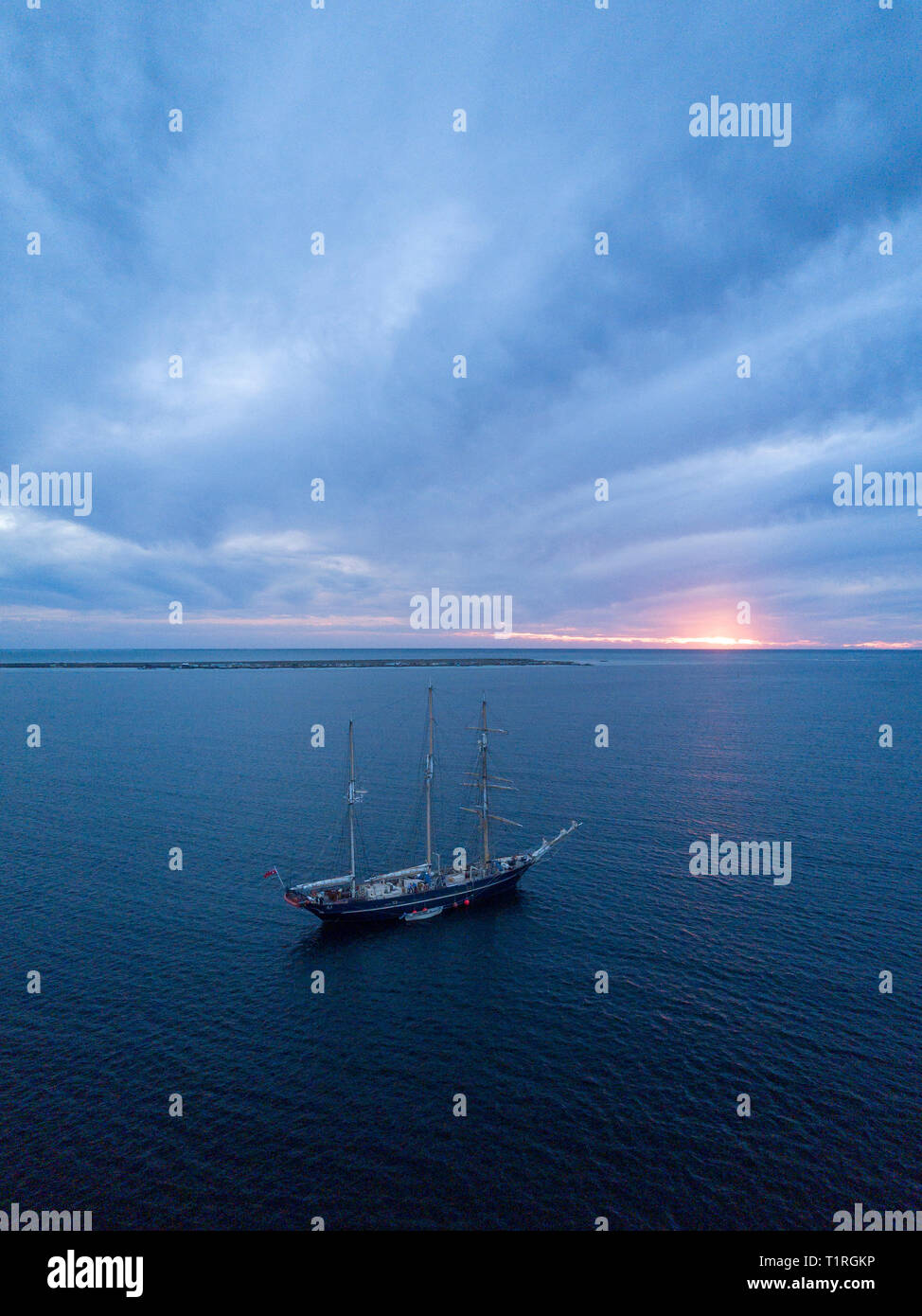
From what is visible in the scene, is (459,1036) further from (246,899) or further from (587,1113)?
(246,899)

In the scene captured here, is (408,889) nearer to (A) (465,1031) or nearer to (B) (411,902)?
(B) (411,902)

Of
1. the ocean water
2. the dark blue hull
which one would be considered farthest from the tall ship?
the ocean water

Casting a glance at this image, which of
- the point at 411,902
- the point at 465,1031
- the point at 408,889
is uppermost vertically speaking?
the point at 408,889

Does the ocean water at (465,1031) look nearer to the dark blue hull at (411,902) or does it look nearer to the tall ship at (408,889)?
the dark blue hull at (411,902)

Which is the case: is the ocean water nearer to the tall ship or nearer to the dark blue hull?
the dark blue hull

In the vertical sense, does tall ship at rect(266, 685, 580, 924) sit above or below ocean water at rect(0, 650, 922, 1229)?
above

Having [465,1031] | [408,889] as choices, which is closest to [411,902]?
[408,889]
